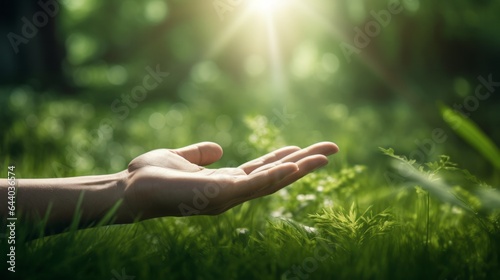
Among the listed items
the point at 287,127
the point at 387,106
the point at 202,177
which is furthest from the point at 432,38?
the point at 202,177

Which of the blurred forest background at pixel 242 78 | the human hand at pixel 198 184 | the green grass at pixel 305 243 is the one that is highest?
the blurred forest background at pixel 242 78

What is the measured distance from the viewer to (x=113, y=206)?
277 cm

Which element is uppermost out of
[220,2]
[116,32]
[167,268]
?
[116,32]

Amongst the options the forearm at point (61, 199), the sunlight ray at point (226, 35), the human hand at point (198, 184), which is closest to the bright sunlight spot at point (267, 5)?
the sunlight ray at point (226, 35)

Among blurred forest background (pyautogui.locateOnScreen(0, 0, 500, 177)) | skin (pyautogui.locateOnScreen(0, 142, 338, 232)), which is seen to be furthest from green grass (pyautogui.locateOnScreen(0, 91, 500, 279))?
blurred forest background (pyautogui.locateOnScreen(0, 0, 500, 177))

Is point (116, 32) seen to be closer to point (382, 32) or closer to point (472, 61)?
point (382, 32)

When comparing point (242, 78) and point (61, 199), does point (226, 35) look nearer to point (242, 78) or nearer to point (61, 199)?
point (242, 78)

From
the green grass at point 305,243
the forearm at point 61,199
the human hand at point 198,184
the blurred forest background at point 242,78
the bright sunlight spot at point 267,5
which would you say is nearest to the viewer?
the green grass at point 305,243

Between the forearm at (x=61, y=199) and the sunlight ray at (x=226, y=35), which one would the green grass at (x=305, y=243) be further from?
the sunlight ray at (x=226, y=35)

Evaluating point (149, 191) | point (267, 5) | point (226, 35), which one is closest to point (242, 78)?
point (226, 35)

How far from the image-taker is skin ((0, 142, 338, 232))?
261 centimetres

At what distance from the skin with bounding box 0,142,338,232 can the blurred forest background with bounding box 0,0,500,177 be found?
115cm

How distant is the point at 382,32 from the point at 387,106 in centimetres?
94

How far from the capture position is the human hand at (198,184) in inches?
103
